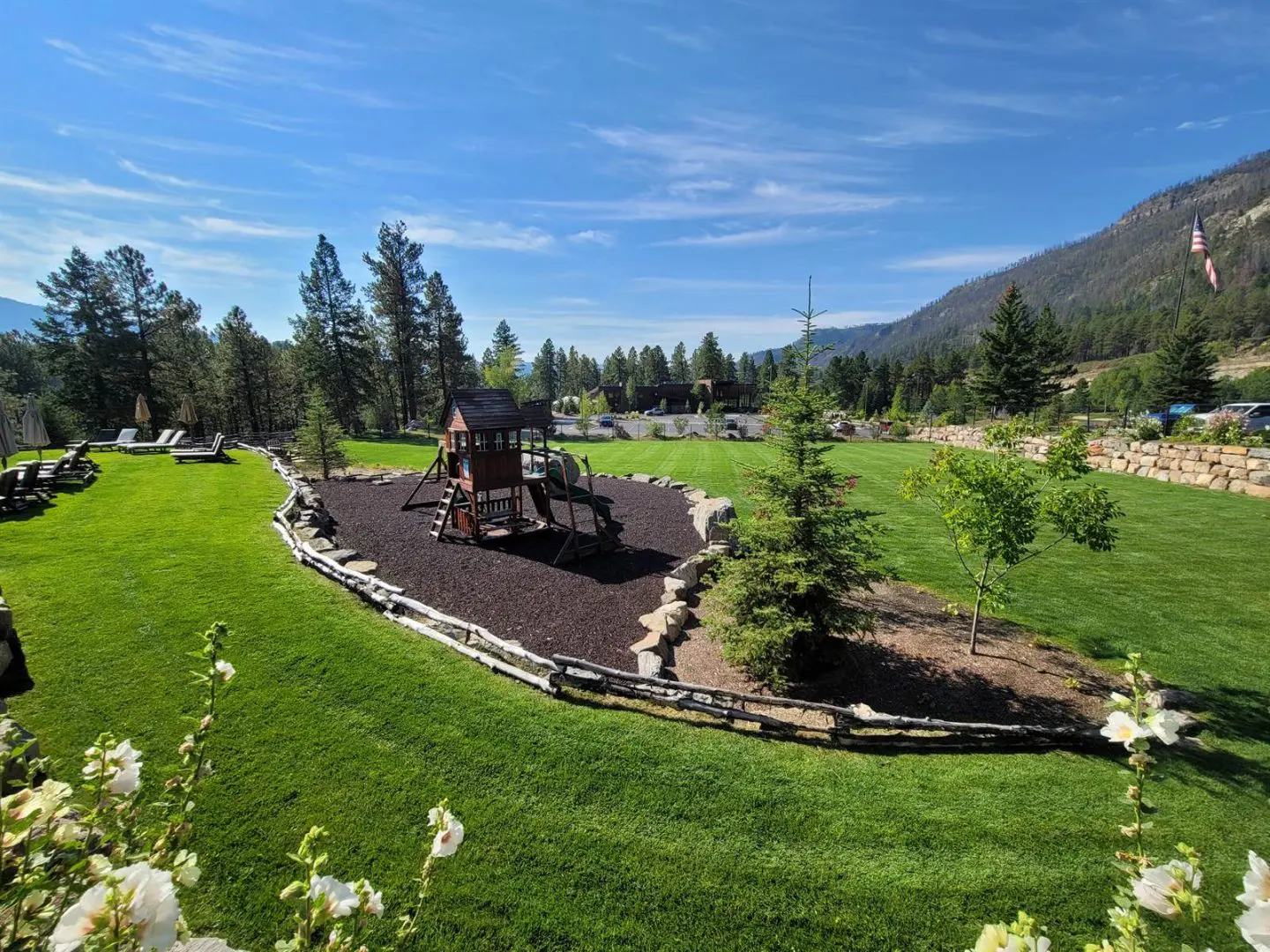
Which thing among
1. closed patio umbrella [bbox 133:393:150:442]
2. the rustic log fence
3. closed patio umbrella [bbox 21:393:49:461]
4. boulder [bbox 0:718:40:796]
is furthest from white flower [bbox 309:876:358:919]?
closed patio umbrella [bbox 133:393:150:442]

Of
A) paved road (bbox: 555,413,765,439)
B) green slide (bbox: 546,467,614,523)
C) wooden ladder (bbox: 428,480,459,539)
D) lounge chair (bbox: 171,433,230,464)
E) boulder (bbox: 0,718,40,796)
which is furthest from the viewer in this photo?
paved road (bbox: 555,413,765,439)

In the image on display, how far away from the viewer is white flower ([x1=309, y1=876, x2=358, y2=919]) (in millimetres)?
1271

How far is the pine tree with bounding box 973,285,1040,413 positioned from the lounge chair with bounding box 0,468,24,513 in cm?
4752

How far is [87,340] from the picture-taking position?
30469 mm

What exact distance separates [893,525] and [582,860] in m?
12.2

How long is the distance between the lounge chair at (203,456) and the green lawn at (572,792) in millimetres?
13579

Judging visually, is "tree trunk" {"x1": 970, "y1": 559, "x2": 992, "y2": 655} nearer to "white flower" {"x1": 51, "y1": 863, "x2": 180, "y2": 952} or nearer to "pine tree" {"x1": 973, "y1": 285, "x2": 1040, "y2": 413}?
"white flower" {"x1": 51, "y1": 863, "x2": 180, "y2": 952}

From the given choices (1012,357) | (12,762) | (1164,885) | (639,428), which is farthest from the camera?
(639,428)

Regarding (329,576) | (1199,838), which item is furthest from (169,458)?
(1199,838)

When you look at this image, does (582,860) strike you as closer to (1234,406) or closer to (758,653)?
(758,653)

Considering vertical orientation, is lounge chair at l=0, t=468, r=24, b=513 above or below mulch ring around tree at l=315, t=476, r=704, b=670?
above

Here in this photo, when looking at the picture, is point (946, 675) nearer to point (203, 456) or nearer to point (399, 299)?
point (203, 456)

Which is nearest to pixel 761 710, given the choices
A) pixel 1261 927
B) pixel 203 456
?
pixel 1261 927

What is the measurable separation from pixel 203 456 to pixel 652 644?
801 inches
